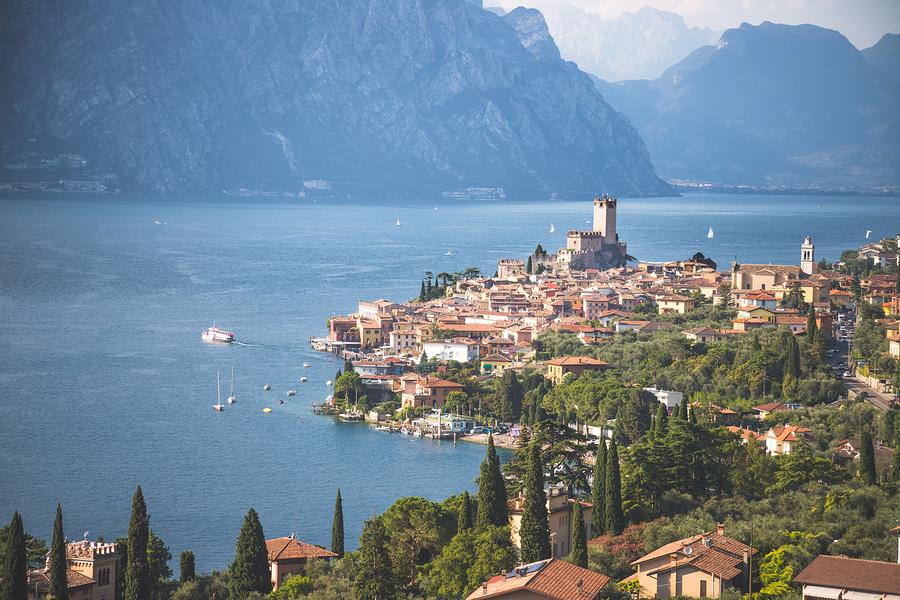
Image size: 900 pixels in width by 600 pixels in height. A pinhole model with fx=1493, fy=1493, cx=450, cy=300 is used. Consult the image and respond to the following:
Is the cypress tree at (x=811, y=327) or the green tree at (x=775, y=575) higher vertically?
the cypress tree at (x=811, y=327)

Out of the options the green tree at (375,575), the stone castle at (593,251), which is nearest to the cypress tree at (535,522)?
the green tree at (375,575)

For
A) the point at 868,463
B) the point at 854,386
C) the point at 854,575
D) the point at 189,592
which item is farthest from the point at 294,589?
the point at 854,386

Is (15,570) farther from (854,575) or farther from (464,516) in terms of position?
(854,575)

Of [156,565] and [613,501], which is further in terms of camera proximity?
[156,565]

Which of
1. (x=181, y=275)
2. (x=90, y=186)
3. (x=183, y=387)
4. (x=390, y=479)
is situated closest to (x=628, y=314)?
(x=183, y=387)

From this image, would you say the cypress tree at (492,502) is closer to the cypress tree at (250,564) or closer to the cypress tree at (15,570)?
the cypress tree at (250,564)

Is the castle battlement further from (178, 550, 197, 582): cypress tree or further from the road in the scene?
the road
